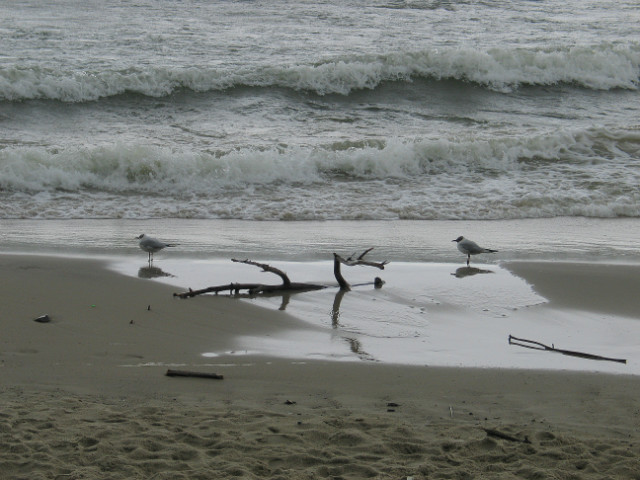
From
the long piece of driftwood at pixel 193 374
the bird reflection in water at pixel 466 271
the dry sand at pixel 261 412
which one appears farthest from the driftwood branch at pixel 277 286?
the long piece of driftwood at pixel 193 374

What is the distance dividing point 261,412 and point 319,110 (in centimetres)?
1175

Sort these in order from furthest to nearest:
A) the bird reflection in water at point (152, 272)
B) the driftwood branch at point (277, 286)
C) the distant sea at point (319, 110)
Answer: the distant sea at point (319, 110) → the bird reflection in water at point (152, 272) → the driftwood branch at point (277, 286)

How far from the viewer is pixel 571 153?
12133 millimetres

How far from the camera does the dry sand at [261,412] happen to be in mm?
3129

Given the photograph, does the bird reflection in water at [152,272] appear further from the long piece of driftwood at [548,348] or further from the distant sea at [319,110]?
the long piece of driftwood at [548,348]

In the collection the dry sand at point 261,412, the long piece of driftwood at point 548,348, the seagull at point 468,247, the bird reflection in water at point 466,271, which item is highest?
the seagull at point 468,247

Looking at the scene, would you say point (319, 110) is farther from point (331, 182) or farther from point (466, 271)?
point (466, 271)

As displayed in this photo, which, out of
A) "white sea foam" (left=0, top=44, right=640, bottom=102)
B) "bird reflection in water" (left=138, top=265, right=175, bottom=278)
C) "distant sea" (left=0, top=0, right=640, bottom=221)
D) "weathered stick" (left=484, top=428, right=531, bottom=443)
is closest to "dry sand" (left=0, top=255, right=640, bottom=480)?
"weathered stick" (left=484, top=428, right=531, bottom=443)

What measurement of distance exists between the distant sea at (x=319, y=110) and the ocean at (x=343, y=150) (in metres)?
0.05

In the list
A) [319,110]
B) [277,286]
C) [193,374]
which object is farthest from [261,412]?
[319,110]

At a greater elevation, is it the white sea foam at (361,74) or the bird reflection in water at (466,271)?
the white sea foam at (361,74)

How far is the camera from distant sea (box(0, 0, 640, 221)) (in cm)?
998

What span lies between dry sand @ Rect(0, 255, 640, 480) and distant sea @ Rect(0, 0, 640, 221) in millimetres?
4525

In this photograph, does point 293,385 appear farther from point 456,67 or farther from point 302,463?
point 456,67
